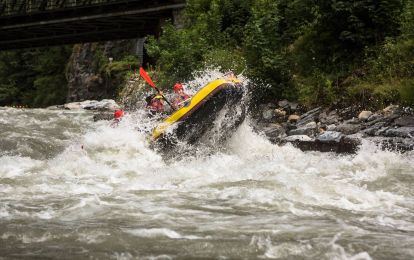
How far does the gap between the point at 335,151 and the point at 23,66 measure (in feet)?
146

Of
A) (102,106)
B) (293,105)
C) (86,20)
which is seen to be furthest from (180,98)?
(86,20)

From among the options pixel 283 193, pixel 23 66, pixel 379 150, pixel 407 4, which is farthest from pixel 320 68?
pixel 23 66

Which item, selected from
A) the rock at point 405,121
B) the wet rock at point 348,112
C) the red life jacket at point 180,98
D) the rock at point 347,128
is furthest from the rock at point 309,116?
the red life jacket at point 180,98

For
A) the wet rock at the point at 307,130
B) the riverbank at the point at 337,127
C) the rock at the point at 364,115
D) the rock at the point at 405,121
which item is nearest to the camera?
the riverbank at the point at 337,127

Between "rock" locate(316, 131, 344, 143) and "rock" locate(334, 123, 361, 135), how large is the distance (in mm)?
147

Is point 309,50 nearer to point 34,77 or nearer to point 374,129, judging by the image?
point 374,129

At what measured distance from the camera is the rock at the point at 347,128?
9125 mm

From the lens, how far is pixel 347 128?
9266mm

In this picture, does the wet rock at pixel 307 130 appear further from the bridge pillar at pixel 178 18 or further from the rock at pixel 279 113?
the bridge pillar at pixel 178 18

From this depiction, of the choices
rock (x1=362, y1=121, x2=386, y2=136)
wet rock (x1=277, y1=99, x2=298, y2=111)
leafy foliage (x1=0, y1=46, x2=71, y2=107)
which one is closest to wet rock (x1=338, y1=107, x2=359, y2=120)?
rock (x1=362, y1=121, x2=386, y2=136)

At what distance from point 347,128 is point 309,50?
3270 millimetres

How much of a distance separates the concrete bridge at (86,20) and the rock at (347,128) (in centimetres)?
1330

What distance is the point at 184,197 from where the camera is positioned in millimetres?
6238

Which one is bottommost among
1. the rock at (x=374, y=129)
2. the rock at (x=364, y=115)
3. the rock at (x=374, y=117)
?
the rock at (x=374, y=129)
